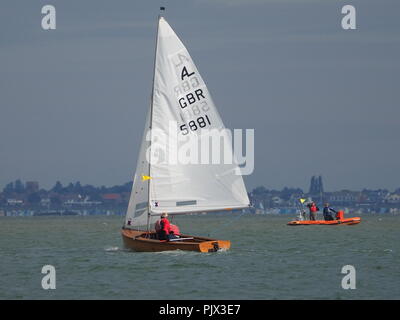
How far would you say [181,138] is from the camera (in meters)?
44.5

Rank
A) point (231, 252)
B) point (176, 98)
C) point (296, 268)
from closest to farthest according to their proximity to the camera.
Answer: point (296, 268) < point (176, 98) < point (231, 252)

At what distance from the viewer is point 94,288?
33.9 meters

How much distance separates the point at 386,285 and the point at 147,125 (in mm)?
15420

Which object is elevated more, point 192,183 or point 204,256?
point 192,183

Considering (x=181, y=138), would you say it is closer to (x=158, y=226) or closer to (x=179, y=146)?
(x=179, y=146)

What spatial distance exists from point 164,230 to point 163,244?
0.81 metres

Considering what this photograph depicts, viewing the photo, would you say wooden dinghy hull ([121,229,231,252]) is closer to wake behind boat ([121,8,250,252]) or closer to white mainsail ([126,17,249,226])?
wake behind boat ([121,8,250,252])

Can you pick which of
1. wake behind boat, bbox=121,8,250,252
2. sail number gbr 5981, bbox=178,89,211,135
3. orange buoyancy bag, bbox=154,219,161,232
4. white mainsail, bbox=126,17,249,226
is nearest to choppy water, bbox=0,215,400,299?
orange buoyancy bag, bbox=154,219,161,232

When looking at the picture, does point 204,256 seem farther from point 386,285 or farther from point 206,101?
point 386,285

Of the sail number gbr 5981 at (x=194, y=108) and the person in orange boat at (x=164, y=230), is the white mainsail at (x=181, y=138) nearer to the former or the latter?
the sail number gbr 5981 at (x=194, y=108)
